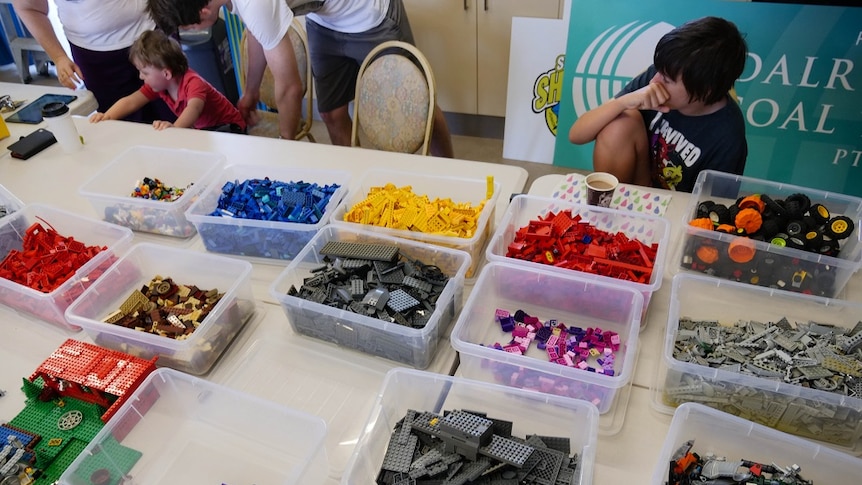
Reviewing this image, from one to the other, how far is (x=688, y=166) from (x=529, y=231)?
0.78 m

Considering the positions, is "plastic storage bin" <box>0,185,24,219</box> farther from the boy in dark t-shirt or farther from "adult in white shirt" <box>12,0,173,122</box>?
the boy in dark t-shirt

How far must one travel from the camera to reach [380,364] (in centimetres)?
122

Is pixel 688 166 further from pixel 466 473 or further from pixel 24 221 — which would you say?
pixel 24 221

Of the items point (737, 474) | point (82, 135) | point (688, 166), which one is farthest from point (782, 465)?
point (82, 135)

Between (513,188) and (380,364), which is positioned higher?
(513,188)

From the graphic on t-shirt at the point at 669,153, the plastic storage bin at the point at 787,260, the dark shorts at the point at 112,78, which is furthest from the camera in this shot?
the dark shorts at the point at 112,78

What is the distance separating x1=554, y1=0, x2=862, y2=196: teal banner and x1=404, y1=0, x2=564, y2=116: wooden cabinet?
568 mm

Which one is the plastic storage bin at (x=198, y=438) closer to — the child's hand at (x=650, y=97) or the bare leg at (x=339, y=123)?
the child's hand at (x=650, y=97)

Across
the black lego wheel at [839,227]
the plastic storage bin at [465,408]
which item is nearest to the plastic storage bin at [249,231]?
the plastic storage bin at [465,408]

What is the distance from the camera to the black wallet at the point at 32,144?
1.96 metres

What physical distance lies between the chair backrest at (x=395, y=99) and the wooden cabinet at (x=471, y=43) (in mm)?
996

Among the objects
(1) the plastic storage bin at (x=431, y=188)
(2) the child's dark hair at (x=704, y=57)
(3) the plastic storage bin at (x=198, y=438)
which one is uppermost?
(2) the child's dark hair at (x=704, y=57)

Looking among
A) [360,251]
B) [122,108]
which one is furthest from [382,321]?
[122,108]

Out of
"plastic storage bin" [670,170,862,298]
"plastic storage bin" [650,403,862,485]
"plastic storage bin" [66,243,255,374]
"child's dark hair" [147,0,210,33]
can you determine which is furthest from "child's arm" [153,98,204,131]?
"plastic storage bin" [650,403,862,485]
